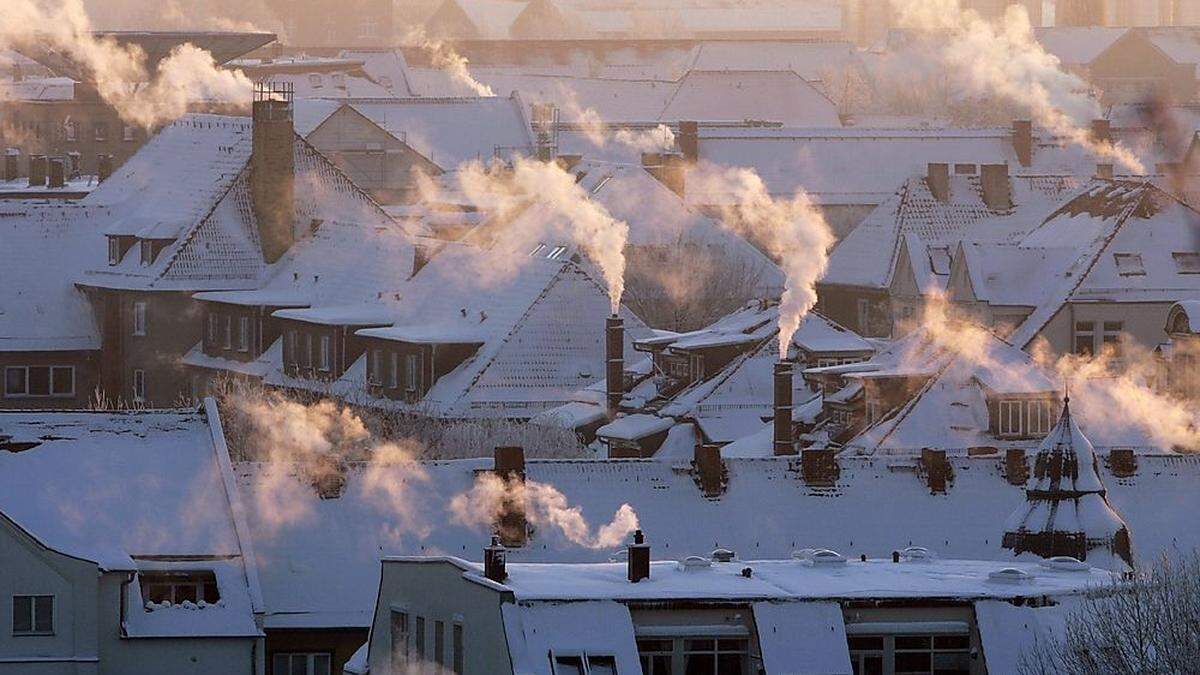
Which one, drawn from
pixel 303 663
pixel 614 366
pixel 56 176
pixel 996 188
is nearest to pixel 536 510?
pixel 303 663

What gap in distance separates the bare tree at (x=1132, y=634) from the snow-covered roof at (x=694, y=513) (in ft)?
36.0

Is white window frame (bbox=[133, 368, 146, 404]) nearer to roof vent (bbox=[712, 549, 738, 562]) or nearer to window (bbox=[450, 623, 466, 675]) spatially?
roof vent (bbox=[712, 549, 738, 562])

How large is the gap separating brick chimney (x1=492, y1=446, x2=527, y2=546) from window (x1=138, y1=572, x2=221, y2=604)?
15.3ft

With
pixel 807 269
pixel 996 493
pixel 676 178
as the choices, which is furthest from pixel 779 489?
pixel 676 178

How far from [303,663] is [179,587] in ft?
6.77

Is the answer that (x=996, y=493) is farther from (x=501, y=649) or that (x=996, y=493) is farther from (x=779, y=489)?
(x=501, y=649)

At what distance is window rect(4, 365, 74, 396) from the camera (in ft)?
308

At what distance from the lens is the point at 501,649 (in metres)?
45.7

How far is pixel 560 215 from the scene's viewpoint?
99312 mm

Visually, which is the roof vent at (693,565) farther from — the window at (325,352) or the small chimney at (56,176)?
the small chimney at (56,176)

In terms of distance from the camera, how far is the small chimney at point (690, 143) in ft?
405

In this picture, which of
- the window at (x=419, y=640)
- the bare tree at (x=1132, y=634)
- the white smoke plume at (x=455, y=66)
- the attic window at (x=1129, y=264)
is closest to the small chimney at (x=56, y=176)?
the attic window at (x=1129, y=264)

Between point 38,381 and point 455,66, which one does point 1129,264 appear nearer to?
point 38,381

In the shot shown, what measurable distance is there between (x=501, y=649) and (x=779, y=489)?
52.3ft
